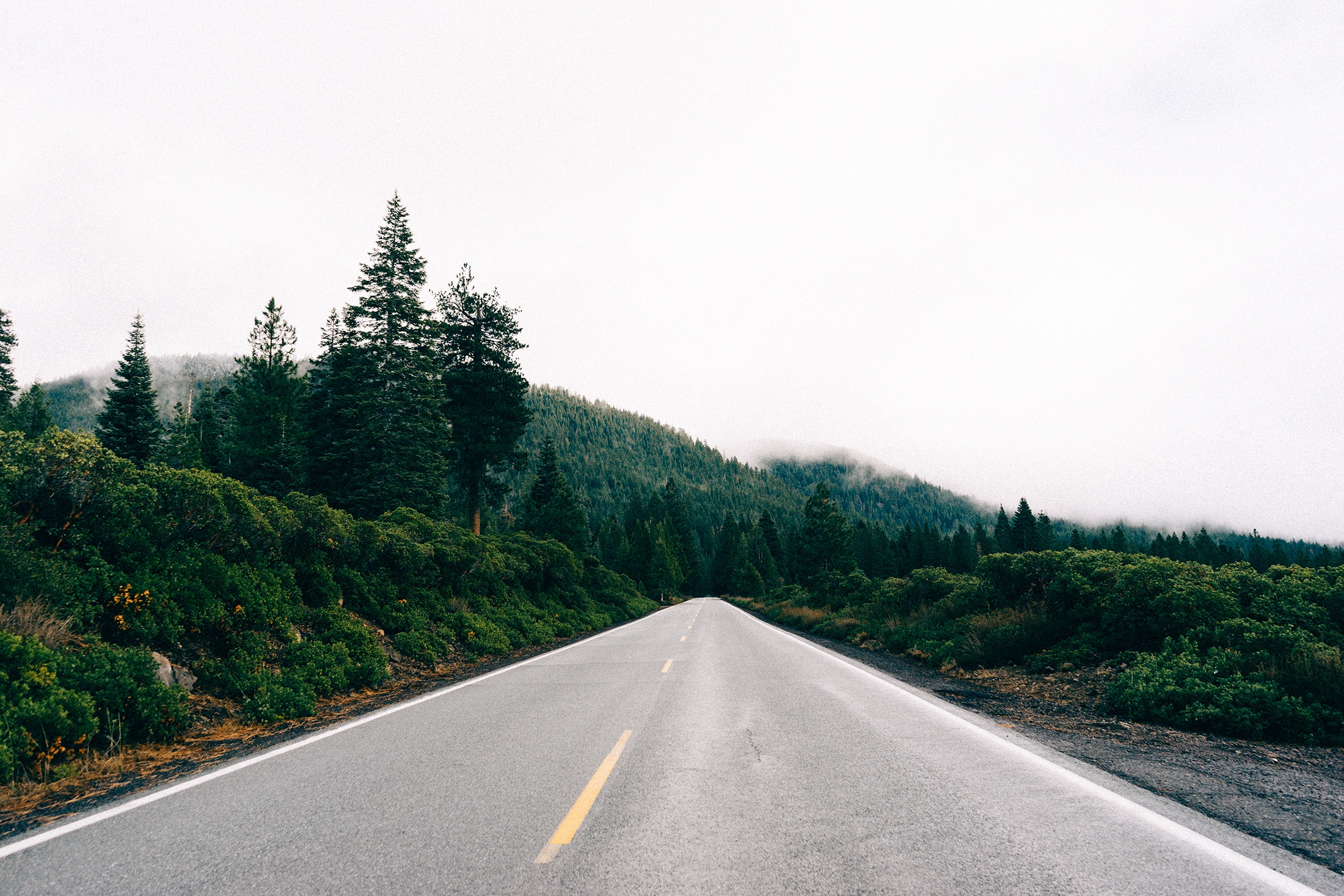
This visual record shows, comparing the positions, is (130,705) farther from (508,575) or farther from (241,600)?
(508,575)

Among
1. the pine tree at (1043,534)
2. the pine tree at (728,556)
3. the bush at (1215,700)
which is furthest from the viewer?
the pine tree at (728,556)

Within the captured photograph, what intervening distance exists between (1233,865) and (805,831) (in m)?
2.39

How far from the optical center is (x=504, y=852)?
371 centimetres

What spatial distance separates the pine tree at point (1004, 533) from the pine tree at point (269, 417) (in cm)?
9132

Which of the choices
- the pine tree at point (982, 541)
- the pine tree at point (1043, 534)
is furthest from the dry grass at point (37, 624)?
the pine tree at point (982, 541)

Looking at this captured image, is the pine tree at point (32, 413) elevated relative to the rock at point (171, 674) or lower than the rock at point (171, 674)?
elevated

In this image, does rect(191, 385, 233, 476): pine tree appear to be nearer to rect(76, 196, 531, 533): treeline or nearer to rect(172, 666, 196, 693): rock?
rect(76, 196, 531, 533): treeline

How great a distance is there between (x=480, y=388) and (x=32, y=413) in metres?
56.8

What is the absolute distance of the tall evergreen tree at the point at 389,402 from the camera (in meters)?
26.2

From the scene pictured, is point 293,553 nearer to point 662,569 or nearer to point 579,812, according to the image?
point 579,812

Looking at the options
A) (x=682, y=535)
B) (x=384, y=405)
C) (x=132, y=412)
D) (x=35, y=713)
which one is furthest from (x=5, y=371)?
(x=682, y=535)

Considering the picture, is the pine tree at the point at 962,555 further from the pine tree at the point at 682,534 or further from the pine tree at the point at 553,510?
the pine tree at the point at 553,510

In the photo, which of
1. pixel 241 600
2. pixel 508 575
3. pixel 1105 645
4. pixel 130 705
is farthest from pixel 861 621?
pixel 130 705

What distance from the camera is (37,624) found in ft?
22.5
